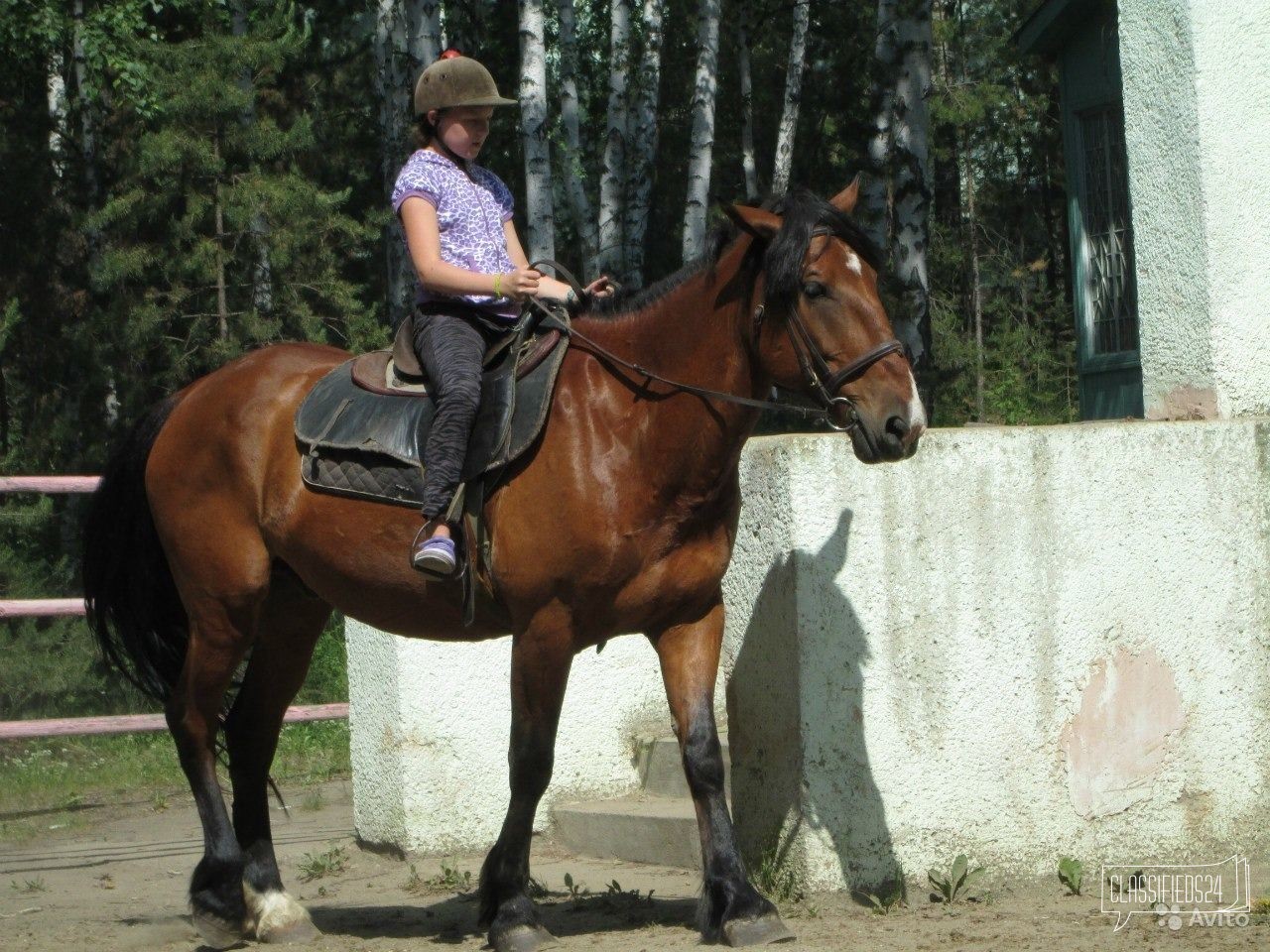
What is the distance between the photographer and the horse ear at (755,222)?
5027 millimetres

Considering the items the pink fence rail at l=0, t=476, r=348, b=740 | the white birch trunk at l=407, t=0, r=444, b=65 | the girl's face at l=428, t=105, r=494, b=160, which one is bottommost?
the pink fence rail at l=0, t=476, r=348, b=740

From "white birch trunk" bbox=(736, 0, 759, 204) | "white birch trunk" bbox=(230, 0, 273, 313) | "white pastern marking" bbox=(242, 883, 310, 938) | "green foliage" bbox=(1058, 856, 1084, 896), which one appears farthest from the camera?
"white birch trunk" bbox=(736, 0, 759, 204)

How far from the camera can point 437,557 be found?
516 cm

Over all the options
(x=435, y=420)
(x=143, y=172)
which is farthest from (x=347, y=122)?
(x=435, y=420)

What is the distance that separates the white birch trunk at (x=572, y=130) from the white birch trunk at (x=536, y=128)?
3059mm

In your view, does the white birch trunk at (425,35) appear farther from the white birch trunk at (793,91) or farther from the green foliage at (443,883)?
the green foliage at (443,883)

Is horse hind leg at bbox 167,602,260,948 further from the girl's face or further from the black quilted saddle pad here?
the girl's face

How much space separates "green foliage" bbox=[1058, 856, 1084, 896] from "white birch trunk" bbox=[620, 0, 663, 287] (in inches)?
663

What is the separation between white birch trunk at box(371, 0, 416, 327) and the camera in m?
19.6

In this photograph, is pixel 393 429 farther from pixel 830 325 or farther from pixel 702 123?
pixel 702 123

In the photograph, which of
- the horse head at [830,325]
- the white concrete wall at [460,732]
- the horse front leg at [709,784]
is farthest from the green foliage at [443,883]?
the horse head at [830,325]

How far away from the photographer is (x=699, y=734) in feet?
17.4

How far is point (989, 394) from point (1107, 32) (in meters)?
9.77

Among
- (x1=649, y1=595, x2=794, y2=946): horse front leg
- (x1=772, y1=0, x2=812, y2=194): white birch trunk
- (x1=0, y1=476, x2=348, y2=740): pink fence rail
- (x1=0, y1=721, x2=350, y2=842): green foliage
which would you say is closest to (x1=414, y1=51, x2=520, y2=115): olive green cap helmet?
(x1=649, y1=595, x2=794, y2=946): horse front leg
